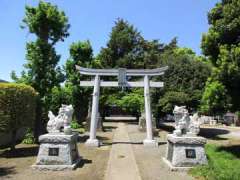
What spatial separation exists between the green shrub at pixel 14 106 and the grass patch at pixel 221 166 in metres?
8.27

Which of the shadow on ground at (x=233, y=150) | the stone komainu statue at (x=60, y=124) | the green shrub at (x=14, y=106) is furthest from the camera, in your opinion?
the shadow on ground at (x=233, y=150)

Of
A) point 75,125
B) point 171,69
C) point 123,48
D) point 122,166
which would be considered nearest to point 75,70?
point 75,125

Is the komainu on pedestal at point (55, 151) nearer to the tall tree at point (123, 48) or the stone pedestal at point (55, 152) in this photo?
the stone pedestal at point (55, 152)

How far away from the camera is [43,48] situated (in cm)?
1753

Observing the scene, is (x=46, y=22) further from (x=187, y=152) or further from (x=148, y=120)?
(x=187, y=152)

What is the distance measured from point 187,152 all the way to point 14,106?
8.03 m

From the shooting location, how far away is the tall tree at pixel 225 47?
41.4ft

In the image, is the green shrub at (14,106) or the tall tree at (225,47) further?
the green shrub at (14,106)

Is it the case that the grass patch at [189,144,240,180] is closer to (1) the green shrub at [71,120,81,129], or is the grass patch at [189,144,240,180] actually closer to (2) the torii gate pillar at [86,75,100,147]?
(2) the torii gate pillar at [86,75,100,147]

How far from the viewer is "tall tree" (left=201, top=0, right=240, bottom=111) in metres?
12.6

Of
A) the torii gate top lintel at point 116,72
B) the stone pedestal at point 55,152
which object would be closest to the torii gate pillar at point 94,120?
the torii gate top lintel at point 116,72

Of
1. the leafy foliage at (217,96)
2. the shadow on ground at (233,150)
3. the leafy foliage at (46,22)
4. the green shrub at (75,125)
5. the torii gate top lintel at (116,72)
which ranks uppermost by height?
the leafy foliage at (46,22)

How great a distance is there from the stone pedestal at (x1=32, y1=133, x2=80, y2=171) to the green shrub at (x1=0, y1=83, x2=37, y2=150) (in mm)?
3298

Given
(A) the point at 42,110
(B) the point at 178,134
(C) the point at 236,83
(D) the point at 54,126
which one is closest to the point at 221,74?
(C) the point at 236,83
